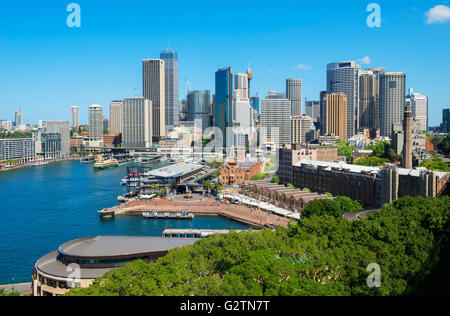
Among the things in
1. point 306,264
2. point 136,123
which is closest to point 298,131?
point 136,123

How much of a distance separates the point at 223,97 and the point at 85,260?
79.6 m

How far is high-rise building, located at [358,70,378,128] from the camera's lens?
8361 cm

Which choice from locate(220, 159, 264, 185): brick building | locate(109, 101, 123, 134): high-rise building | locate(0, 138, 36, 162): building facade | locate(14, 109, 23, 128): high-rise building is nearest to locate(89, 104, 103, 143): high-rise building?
locate(109, 101, 123, 134): high-rise building

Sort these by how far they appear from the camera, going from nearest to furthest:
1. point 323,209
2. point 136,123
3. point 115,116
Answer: point 323,209 < point 136,123 < point 115,116

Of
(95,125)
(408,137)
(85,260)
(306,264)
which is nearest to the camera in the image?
(306,264)

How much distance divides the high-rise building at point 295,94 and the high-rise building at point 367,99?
16762 millimetres

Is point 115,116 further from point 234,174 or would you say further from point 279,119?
point 234,174

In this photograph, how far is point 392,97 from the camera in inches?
2820

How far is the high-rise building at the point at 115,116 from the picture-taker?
9881cm

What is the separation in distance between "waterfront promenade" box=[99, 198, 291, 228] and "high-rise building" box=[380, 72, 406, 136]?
53942 millimetres

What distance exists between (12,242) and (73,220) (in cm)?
449

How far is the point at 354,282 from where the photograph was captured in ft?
27.7

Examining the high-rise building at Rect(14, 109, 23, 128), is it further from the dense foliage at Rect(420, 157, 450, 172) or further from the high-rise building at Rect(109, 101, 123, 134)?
the dense foliage at Rect(420, 157, 450, 172)
